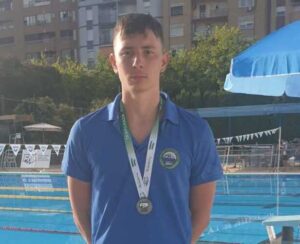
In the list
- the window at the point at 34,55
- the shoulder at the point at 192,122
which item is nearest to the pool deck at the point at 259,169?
the shoulder at the point at 192,122

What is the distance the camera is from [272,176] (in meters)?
15.1

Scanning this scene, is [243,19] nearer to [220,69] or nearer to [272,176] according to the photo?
[220,69]

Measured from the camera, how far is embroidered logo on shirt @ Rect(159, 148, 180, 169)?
73.0 inches

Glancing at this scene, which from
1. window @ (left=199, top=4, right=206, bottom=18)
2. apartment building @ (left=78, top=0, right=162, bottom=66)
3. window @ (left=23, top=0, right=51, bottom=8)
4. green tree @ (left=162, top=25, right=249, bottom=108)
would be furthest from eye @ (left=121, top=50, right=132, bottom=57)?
window @ (left=23, top=0, right=51, bottom=8)

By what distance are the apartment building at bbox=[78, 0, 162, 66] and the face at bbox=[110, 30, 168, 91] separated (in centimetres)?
6007

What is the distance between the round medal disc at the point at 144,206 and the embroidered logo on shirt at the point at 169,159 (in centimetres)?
14

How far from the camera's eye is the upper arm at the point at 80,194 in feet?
6.55

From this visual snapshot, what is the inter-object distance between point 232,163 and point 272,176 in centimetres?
444

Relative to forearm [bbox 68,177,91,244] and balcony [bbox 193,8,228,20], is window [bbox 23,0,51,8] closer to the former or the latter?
balcony [bbox 193,8,228,20]

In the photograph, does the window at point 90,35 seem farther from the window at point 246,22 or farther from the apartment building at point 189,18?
the window at point 246,22

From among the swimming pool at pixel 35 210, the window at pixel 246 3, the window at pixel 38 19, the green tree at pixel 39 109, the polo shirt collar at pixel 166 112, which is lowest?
the green tree at pixel 39 109

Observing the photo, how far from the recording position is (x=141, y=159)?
1.85m

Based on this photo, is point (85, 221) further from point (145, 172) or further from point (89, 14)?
point (89, 14)

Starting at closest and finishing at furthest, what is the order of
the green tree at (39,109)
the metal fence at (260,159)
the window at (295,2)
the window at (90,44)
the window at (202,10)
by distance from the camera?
the metal fence at (260,159) < the green tree at (39,109) < the window at (295,2) < the window at (202,10) < the window at (90,44)
